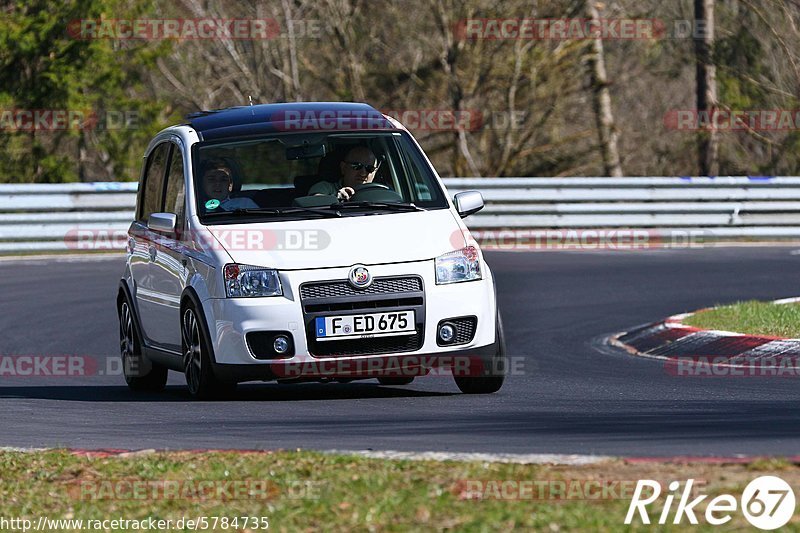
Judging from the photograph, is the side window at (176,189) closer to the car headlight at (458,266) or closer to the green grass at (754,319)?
the car headlight at (458,266)

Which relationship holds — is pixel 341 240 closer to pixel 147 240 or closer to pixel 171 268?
pixel 171 268

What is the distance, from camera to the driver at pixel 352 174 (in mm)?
10659

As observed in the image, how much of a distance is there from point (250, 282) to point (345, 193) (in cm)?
121

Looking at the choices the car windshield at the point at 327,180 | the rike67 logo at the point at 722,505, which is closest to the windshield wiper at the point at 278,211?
the car windshield at the point at 327,180

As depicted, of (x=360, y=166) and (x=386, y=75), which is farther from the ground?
(x=360, y=166)

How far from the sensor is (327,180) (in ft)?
35.4

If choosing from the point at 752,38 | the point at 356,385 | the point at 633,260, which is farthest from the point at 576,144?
the point at 356,385

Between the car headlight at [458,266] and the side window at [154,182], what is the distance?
2.60 m

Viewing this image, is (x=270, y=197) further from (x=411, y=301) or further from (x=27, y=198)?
(x=27, y=198)

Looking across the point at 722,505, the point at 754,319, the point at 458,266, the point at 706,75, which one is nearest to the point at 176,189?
the point at 458,266

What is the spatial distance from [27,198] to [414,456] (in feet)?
58.6

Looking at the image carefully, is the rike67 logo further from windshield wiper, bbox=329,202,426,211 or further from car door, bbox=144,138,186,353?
car door, bbox=144,138,186,353

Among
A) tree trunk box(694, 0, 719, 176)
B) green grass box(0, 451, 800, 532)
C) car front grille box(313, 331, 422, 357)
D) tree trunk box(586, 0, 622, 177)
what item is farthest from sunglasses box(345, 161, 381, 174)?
tree trunk box(694, 0, 719, 176)

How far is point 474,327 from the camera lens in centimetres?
998
